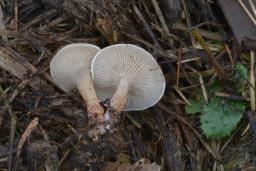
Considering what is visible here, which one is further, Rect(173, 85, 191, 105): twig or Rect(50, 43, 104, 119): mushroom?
Rect(173, 85, 191, 105): twig

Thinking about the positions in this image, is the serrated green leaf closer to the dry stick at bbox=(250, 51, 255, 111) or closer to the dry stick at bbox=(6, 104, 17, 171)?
the dry stick at bbox=(250, 51, 255, 111)

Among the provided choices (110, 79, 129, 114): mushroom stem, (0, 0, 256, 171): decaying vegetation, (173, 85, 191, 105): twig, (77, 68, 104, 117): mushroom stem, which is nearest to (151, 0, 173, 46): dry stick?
(0, 0, 256, 171): decaying vegetation

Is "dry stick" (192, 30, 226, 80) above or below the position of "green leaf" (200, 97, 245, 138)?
above

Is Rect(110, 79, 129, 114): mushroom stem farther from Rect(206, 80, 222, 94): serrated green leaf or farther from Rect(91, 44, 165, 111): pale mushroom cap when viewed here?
Rect(206, 80, 222, 94): serrated green leaf

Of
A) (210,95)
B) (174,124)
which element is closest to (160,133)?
(174,124)

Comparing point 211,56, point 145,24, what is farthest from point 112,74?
point 211,56

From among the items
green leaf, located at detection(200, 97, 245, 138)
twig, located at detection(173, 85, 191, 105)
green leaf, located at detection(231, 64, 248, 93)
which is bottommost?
green leaf, located at detection(200, 97, 245, 138)
